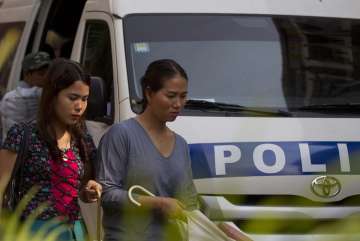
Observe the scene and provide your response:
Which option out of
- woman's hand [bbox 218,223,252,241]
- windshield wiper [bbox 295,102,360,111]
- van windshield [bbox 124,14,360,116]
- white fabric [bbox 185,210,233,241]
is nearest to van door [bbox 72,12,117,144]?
van windshield [bbox 124,14,360,116]

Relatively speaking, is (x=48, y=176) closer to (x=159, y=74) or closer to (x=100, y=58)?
(x=159, y=74)

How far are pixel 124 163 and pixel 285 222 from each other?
1978mm

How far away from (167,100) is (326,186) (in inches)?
65.4

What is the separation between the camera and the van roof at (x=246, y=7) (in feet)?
18.0

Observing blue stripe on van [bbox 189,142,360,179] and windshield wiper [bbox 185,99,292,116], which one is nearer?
blue stripe on van [bbox 189,142,360,179]

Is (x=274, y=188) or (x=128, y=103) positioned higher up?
(x=128, y=103)

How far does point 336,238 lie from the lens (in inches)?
50.6

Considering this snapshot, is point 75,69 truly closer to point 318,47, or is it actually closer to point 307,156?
point 307,156

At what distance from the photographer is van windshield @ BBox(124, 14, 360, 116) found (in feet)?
17.1

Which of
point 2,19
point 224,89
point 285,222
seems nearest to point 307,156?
point 224,89

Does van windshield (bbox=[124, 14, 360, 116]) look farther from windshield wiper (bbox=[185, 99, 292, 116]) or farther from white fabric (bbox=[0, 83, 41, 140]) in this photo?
white fabric (bbox=[0, 83, 41, 140])

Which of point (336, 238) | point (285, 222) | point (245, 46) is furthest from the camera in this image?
point (245, 46)

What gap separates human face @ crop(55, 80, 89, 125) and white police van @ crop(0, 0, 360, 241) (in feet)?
3.32

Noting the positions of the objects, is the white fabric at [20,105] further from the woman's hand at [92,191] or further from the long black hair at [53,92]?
the woman's hand at [92,191]
